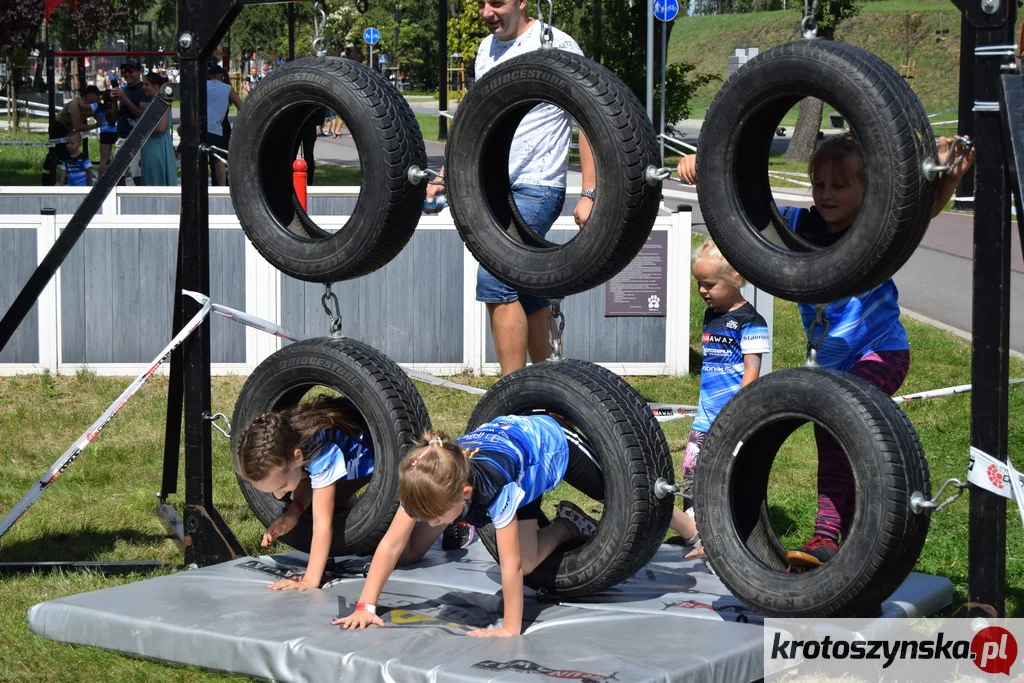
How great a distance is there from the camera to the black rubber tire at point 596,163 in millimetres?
4016

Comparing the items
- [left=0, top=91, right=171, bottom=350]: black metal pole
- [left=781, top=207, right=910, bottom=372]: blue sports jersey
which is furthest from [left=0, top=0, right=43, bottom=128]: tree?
[left=781, top=207, right=910, bottom=372]: blue sports jersey

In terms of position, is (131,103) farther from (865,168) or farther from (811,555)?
(865,168)

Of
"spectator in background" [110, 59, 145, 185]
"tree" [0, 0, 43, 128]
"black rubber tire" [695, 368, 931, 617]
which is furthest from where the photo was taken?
"tree" [0, 0, 43, 128]

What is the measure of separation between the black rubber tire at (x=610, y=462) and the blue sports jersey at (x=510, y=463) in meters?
0.12

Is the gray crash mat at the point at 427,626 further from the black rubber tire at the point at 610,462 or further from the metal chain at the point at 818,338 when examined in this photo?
the metal chain at the point at 818,338

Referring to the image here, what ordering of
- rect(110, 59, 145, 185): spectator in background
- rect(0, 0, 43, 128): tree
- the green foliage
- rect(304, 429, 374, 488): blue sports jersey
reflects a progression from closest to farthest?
rect(304, 429, 374, 488): blue sports jersey
rect(110, 59, 145, 185): spectator in background
rect(0, 0, 43, 128): tree
the green foliage

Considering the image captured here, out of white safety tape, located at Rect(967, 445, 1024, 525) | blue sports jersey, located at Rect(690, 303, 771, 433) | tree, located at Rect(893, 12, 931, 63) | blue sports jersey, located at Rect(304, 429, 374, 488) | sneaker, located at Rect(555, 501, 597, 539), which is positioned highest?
tree, located at Rect(893, 12, 931, 63)

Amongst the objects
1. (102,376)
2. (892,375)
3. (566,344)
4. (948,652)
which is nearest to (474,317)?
(566,344)

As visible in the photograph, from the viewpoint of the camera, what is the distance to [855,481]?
3.68m

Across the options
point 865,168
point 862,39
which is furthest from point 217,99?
point 862,39

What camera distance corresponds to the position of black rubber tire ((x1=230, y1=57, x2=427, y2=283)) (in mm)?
4551

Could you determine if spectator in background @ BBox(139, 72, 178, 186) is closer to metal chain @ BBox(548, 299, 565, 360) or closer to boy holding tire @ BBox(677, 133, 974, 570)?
metal chain @ BBox(548, 299, 565, 360)

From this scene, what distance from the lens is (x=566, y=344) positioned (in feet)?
29.6

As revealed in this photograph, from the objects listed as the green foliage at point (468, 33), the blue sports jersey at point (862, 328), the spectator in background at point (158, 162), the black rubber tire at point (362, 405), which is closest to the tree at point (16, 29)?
the green foliage at point (468, 33)
